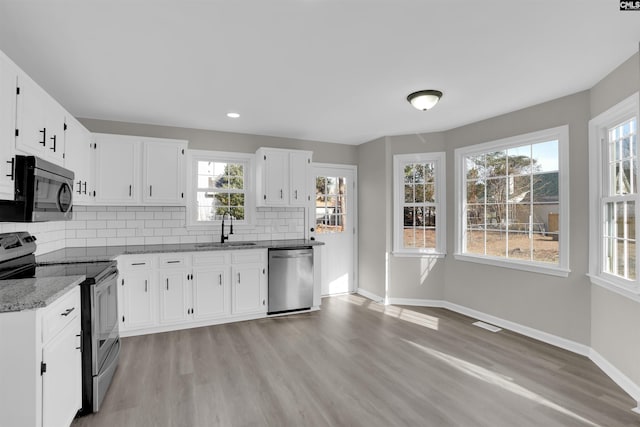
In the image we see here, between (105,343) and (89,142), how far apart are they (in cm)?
235

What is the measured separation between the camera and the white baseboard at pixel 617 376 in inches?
96.0

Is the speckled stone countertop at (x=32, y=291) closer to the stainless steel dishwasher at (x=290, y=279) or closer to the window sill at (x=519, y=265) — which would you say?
the stainless steel dishwasher at (x=290, y=279)

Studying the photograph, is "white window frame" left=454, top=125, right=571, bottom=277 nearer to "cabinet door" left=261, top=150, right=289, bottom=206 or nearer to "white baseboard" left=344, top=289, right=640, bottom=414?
"white baseboard" left=344, top=289, right=640, bottom=414

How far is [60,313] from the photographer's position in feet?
5.98

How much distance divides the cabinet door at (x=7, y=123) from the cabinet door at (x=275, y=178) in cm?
273

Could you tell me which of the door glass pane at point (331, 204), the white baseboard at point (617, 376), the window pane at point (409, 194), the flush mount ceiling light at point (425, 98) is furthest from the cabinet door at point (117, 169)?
the white baseboard at point (617, 376)

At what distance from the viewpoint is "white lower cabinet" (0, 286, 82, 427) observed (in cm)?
151

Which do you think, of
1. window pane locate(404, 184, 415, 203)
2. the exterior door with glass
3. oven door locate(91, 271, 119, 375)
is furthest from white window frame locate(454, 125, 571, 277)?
oven door locate(91, 271, 119, 375)

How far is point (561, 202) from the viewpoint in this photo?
3.39 meters

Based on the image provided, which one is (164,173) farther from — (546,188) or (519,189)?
(546,188)

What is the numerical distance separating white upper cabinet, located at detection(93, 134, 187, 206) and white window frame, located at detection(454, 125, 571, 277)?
3.64 meters

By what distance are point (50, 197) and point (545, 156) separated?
4.57 metres

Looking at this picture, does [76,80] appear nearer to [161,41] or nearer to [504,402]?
[161,41]

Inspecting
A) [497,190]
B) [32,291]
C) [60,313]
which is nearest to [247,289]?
[60,313]
